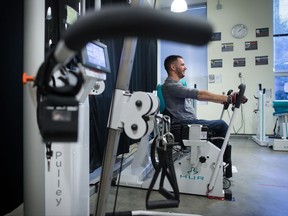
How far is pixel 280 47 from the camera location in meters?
5.39

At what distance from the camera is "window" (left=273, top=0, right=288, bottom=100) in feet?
17.6

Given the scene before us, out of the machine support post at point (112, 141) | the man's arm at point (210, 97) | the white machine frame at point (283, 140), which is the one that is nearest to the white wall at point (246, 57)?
the white machine frame at point (283, 140)

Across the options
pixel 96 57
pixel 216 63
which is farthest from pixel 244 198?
pixel 216 63

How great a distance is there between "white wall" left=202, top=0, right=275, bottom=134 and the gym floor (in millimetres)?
2292

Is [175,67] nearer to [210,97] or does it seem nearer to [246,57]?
[210,97]

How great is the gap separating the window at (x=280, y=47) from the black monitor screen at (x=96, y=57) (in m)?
5.27

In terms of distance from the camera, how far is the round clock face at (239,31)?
5.43 meters

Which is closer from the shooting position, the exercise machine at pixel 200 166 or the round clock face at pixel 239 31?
the exercise machine at pixel 200 166

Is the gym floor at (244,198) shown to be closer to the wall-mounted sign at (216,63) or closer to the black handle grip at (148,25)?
the black handle grip at (148,25)
